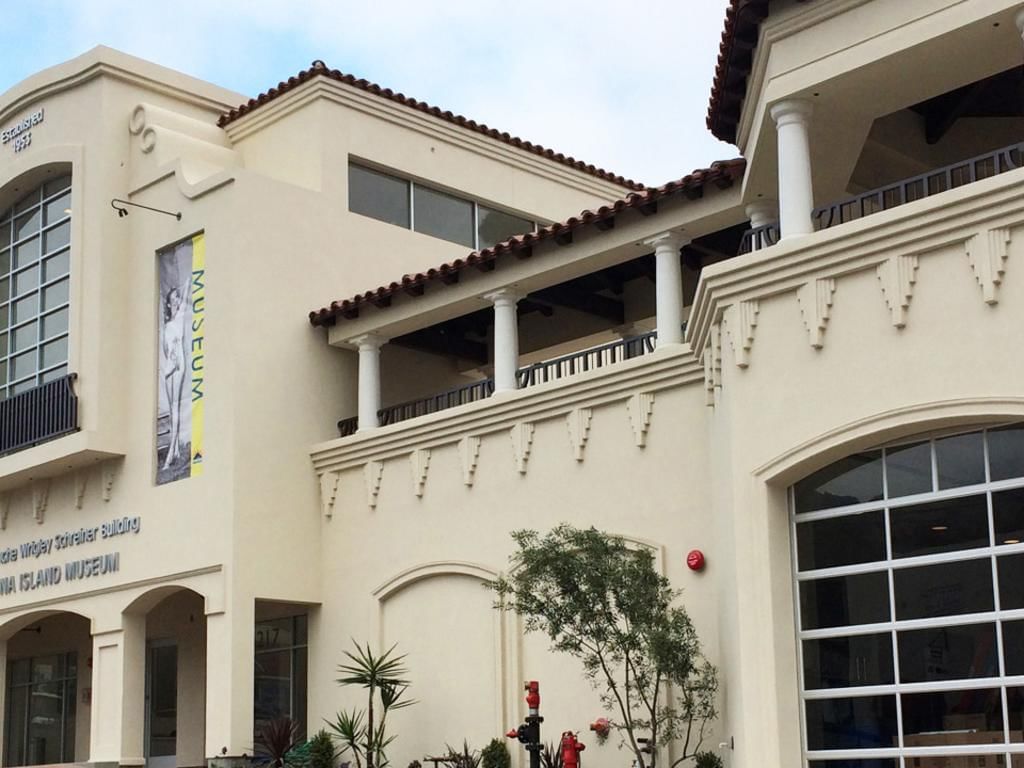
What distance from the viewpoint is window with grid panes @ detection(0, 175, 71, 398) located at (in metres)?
27.1

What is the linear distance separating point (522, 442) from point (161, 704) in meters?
10.0

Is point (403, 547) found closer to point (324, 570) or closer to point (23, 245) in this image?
point (324, 570)

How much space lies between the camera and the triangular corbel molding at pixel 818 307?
15.0 meters

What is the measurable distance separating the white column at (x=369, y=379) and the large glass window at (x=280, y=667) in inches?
131

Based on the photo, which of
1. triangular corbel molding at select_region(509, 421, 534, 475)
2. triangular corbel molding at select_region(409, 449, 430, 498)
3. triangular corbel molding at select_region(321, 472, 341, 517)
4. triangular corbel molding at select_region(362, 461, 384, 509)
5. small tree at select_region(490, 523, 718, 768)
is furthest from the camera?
triangular corbel molding at select_region(321, 472, 341, 517)

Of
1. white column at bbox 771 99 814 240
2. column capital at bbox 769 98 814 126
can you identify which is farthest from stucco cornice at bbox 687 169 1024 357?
Answer: column capital at bbox 769 98 814 126

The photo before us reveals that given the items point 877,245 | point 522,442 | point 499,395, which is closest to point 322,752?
point 522,442

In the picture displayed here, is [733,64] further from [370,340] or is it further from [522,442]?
[370,340]

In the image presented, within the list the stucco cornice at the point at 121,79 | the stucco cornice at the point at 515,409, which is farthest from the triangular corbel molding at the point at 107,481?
the stucco cornice at the point at 121,79

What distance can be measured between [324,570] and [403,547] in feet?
5.95

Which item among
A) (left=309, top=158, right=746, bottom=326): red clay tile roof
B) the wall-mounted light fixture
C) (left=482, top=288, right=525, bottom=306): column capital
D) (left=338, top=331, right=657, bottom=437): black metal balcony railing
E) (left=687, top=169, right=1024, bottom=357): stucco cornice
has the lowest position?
(left=687, top=169, right=1024, bottom=357): stucco cornice

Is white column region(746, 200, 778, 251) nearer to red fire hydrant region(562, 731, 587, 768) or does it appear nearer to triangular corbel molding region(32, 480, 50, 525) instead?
red fire hydrant region(562, 731, 587, 768)

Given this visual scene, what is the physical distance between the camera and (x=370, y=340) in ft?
78.6

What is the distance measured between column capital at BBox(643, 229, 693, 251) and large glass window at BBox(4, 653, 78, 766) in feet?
52.4
